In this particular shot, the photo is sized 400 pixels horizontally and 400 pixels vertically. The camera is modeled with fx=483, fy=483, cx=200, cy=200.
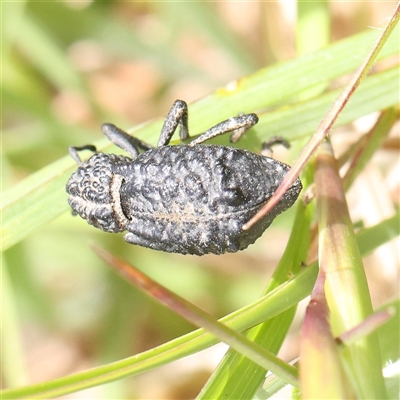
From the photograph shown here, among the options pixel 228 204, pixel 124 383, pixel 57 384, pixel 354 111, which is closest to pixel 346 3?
pixel 354 111

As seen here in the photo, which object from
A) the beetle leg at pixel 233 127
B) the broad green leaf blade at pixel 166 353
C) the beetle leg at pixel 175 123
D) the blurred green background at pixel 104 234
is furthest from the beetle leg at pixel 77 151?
the broad green leaf blade at pixel 166 353

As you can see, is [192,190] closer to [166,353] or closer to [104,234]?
[166,353]

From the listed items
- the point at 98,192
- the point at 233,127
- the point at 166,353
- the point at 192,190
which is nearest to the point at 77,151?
the point at 98,192

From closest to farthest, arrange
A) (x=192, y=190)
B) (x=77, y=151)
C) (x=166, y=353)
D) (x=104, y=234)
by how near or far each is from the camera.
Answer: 1. (x=166, y=353)
2. (x=192, y=190)
3. (x=77, y=151)
4. (x=104, y=234)

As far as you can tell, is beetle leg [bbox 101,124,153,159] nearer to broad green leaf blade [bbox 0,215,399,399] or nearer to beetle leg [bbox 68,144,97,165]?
beetle leg [bbox 68,144,97,165]

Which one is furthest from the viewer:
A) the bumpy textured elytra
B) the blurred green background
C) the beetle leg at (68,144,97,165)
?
the blurred green background

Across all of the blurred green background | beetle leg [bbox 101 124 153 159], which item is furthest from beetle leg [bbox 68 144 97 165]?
the blurred green background

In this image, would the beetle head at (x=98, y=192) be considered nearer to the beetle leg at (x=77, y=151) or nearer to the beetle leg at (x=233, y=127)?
the beetle leg at (x=77, y=151)
